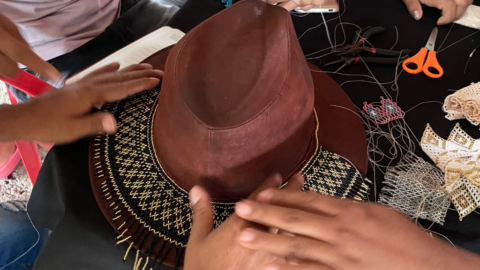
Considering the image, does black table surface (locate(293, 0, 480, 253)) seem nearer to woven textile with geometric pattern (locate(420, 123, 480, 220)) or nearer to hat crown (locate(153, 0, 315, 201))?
woven textile with geometric pattern (locate(420, 123, 480, 220))

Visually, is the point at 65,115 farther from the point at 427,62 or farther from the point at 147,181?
the point at 427,62

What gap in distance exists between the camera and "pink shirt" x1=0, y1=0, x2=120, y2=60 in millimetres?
1025

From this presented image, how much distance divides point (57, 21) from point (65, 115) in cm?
Result: 61

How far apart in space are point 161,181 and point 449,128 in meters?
0.83

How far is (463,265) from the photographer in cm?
48

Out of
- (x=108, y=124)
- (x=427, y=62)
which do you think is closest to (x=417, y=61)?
(x=427, y=62)

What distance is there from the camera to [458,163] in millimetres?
707

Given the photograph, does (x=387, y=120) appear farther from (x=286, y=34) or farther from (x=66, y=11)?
(x=66, y=11)

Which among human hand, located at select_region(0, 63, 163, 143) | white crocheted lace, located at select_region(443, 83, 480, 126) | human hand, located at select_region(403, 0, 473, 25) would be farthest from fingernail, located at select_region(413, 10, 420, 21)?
human hand, located at select_region(0, 63, 163, 143)

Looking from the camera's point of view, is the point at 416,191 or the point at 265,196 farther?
the point at 416,191

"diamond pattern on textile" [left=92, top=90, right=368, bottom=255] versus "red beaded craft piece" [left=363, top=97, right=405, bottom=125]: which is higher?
Result: "red beaded craft piece" [left=363, top=97, right=405, bottom=125]

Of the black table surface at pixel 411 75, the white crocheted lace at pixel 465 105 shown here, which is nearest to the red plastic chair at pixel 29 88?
the black table surface at pixel 411 75

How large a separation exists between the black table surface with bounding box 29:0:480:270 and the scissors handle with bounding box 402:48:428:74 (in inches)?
0.7

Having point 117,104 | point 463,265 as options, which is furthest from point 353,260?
point 117,104
